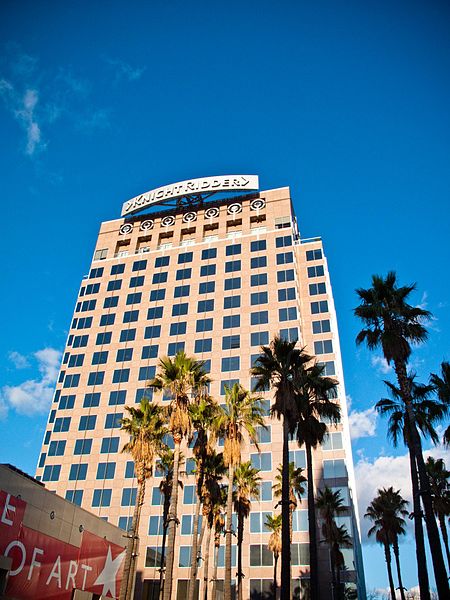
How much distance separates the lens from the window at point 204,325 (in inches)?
2574


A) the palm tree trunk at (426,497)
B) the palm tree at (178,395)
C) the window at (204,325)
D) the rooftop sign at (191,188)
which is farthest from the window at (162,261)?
the palm tree trunk at (426,497)

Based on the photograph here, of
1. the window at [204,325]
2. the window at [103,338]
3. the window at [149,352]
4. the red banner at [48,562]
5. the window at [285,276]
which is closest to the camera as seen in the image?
the red banner at [48,562]

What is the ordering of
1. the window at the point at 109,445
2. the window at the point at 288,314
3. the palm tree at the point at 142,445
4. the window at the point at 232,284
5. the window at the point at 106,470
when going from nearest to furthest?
the palm tree at the point at 142,445
the window at the point at 106,470
the window at the point at 109,445
the window at the point at 288,314
the window at the point at 232,284

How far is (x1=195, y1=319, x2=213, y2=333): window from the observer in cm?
6539

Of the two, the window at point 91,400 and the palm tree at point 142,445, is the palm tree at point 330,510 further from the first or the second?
the window at point 91,400


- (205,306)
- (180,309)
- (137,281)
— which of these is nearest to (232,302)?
(205,306)

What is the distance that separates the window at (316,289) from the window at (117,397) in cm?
2834

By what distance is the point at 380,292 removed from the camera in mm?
30641

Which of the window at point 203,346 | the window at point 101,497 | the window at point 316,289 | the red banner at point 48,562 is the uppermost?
the window at point 316,289

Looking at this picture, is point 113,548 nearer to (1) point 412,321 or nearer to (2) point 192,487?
(2) point 192,487

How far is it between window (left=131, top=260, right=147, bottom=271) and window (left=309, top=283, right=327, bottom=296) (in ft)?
84.4

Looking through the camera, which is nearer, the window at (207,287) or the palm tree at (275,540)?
the palm tree at (275,540)

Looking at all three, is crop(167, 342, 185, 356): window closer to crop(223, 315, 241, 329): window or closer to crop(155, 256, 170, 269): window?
crop(223, 315, 241, 329): window

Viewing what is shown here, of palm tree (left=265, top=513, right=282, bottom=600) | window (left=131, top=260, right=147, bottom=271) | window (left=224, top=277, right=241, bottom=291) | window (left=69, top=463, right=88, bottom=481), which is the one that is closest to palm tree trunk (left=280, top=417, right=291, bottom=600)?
palm tree (left=265, top=513, right=282, bottom=600)
